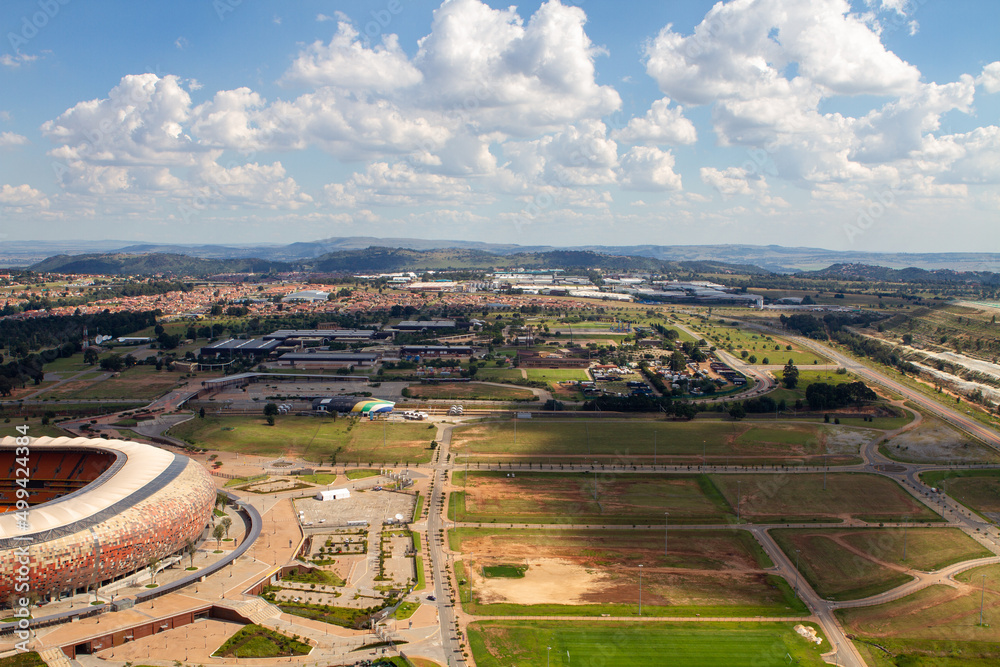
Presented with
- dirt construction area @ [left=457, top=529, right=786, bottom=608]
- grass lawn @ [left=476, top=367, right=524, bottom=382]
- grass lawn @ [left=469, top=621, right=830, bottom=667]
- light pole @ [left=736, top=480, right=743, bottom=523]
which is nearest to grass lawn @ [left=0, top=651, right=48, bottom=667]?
grass lawn @ [left=469, top=621, right=830, bottom=667]

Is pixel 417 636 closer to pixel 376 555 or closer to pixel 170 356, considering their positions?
pixel 376 555

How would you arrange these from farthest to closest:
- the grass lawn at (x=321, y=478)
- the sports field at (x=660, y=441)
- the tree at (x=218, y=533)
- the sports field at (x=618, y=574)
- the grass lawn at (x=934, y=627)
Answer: the sports field at (x=660, y=441)
the grass lawn at (x=321, y=478)
the tree at (x=218, y=533)
the sports field at (x=618, y=574)
the grass lawn at (x=934, y=627)

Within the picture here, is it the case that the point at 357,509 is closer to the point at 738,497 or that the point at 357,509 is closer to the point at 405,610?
the point at 405,610

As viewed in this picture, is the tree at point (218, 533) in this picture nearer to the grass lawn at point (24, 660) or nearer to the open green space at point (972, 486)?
the grass lawn at point (24, 660)

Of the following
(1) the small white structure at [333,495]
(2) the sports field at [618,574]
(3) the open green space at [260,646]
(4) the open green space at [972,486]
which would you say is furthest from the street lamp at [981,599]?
(1) the small white structure at [333,495]

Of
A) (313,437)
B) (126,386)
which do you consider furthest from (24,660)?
(126,386)

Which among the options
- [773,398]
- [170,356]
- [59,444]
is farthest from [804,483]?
[170,356]
